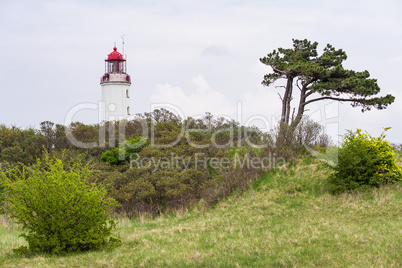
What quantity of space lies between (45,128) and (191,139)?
12.2m

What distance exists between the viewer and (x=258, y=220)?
15.7 meters

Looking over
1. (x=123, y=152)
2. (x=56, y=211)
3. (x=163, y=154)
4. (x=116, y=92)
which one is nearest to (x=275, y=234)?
(x=56, y=211)

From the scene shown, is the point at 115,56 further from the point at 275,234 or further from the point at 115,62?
the point at 275,234

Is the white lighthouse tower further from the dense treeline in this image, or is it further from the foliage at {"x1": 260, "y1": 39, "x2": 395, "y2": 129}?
the foliage at {"x1": 260, "y1": 39, "x2": 395, "y2": 129}

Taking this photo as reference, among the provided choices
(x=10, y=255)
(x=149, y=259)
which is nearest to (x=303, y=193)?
(x=149, y=259)

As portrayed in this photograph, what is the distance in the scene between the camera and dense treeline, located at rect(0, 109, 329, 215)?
891 inches

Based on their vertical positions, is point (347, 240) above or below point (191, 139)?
below

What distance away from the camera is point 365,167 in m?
18.5

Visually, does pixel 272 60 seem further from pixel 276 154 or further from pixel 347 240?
pixel 347 240

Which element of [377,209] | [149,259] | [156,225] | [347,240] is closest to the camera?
[149,259]

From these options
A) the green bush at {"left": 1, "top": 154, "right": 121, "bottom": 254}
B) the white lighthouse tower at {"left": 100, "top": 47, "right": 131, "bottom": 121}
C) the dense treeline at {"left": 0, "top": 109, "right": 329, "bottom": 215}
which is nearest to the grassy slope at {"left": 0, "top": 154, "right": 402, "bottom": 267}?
the green bush at {"left": 1, "top": 154, "right": 121, "bottom": 254}

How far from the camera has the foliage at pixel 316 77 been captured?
26203 mm

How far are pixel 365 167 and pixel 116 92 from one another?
27508mm

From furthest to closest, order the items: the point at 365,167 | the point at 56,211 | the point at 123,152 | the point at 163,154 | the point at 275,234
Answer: the point at 123,152 < the point at 163,154 < the point at 365,167 < the point at 275,234 < the point at 56,211
